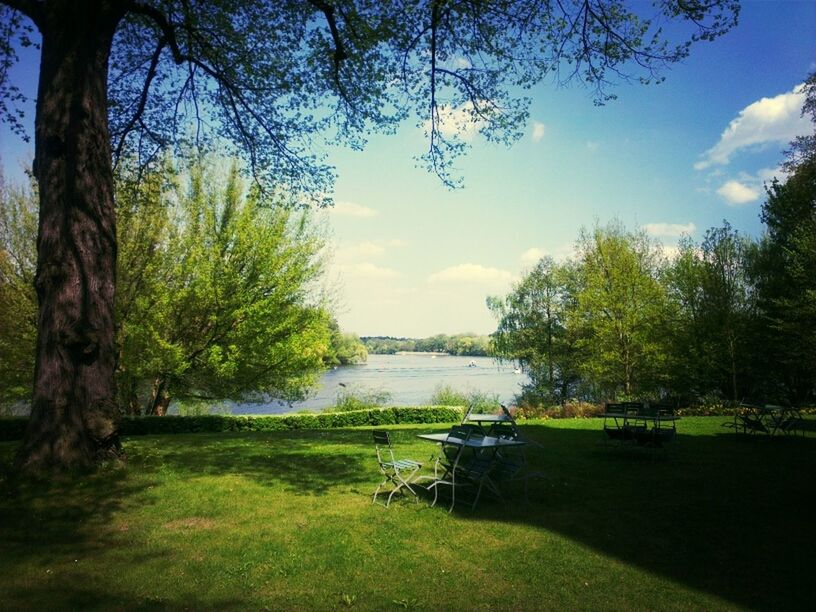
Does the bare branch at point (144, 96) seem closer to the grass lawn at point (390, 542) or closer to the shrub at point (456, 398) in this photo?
the grass lawn at point (390, 542)

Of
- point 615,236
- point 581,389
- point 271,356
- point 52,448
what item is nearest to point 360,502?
point 52,448

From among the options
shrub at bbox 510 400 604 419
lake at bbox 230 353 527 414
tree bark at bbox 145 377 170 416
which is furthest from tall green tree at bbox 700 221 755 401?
tree bark at bbox 145 377 170 416

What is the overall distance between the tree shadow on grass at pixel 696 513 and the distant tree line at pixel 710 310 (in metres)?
15.0

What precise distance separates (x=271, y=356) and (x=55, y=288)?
11.1 m

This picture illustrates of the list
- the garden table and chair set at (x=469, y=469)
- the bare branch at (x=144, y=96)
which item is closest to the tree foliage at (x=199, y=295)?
the bare branch at (x=144, y=96)

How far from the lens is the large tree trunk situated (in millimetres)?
6887

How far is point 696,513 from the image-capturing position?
20.2 ft

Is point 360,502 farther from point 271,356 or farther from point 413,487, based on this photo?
point 271,356

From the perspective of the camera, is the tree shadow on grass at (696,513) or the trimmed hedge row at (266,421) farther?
the trimmed hedge row at (266,421)

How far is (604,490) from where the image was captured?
7.31 metres

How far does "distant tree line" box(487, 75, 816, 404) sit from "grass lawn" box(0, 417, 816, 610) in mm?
17267

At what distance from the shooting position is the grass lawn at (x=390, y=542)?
395cm

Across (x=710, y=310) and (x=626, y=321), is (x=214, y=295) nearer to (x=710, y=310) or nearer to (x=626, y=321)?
(x=626, y=321)

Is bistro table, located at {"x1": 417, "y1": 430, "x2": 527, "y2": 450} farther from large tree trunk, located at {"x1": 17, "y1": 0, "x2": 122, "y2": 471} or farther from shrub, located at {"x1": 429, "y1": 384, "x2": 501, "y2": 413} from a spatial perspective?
shrub, located at {"x1": 429, "y1": 384, "x2": 501, "y2": 413}
